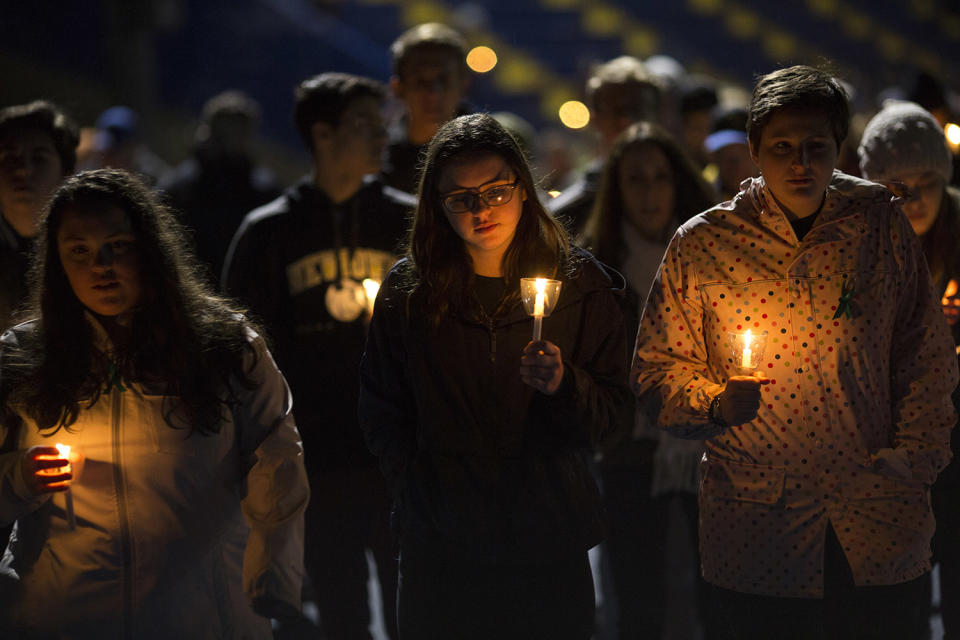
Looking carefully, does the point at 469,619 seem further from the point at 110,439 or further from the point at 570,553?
the point at 110,439

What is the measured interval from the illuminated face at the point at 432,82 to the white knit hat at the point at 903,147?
2116 millimetres

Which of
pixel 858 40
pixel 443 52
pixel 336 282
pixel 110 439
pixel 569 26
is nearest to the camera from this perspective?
pixel 110 439

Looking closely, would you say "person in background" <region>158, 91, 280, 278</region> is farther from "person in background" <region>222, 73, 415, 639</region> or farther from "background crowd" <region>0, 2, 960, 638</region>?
"person in background" <region>222, 73, 415, 639</region>

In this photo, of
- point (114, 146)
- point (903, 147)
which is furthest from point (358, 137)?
point (114, 146)

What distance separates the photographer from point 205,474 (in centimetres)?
318

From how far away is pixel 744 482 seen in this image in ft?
10.5

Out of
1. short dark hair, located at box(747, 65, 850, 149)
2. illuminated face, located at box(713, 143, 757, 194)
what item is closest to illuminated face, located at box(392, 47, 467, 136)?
illuminated face, located at box(713, 143, 757, 194)

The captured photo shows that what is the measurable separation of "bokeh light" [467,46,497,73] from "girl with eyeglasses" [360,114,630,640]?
2072cm

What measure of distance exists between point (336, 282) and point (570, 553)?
6.22 ft

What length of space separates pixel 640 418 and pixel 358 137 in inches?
64.9

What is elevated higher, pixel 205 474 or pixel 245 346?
pixel 245 346

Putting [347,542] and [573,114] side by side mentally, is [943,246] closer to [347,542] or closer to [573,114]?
[347,542]

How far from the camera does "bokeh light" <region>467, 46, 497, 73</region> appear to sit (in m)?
23.7

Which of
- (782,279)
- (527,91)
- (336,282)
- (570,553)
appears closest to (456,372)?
(570,553)
